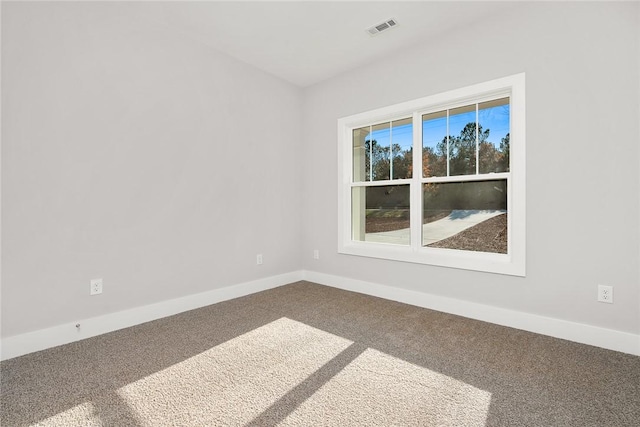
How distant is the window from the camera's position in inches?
100

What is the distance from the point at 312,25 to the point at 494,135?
1924 millimetres

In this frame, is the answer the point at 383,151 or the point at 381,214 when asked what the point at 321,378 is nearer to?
the point at 381,214

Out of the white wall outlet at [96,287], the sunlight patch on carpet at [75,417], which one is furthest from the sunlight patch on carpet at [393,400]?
the white wall outlet at [96,287]

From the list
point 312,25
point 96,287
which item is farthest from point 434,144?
point 96,287

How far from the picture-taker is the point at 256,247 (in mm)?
3529

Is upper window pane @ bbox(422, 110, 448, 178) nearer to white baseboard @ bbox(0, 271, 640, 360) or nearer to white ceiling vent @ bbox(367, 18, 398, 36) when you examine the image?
white ceiling vent @ bbox(367, 18, 398, 36)

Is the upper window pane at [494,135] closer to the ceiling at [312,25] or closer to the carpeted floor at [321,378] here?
the ceiling at [312,25]

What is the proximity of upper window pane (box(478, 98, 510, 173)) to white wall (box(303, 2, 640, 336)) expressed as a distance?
0.81ft

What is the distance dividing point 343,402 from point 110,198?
227 centimetres

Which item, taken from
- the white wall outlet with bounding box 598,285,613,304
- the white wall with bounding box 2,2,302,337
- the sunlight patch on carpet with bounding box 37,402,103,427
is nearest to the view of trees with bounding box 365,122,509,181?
the white wall outlet with bounding box 598,285,613,304

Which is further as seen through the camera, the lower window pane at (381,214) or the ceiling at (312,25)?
the lower window pane at (381,214)

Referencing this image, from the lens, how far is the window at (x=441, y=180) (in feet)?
8.37

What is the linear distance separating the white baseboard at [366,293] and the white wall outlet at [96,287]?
201 mm

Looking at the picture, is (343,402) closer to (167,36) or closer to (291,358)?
(291,358)
